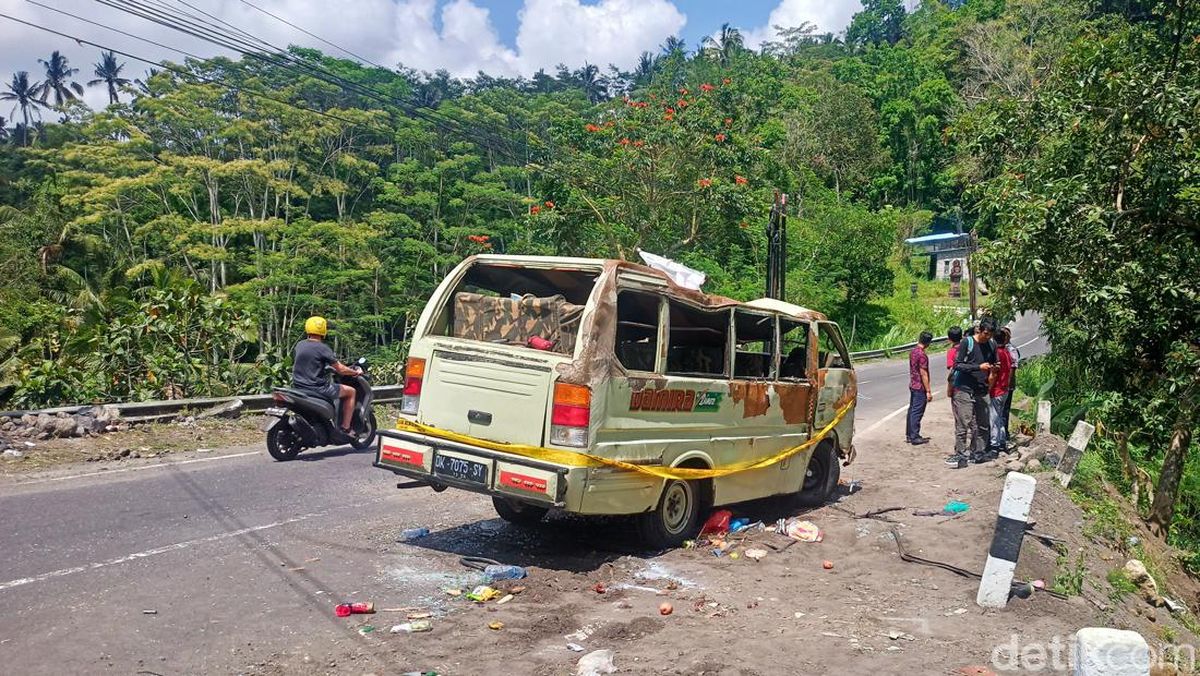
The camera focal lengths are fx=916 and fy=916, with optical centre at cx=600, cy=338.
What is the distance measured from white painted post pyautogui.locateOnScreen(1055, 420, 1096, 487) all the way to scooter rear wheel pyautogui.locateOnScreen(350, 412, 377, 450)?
8.26 meters

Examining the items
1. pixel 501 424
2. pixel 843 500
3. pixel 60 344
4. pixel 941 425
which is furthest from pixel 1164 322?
pixel 60 344

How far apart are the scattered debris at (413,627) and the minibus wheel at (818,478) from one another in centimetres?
521

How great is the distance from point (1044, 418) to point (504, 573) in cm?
921

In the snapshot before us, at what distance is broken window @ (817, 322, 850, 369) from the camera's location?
9.76 m

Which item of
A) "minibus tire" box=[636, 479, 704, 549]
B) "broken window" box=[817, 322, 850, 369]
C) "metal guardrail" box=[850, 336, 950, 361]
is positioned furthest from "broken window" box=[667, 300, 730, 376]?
"metal guardrail" box=[850, 336, 950, 361]

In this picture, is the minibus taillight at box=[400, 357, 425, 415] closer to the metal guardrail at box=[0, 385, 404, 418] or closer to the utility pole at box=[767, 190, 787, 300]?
the metal guardrail at box=[0, 385, 404, 418]

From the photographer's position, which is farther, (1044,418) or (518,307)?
(1044,418)

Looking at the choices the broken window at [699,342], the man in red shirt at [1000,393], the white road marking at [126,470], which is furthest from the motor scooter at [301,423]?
the man in red shirt at [1000,393]

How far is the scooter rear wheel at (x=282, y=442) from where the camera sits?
10633mm

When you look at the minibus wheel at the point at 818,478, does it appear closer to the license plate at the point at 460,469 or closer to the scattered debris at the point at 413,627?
the license plate at the point at 460,469

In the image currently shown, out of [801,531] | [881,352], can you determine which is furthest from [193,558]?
[881,352]

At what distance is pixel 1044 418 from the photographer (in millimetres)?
12594

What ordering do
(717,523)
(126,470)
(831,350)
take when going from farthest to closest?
1. (831,350)
2. (126,470)
3. (717,523)

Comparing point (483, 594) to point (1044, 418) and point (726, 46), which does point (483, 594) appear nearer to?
point (1044, 418)
